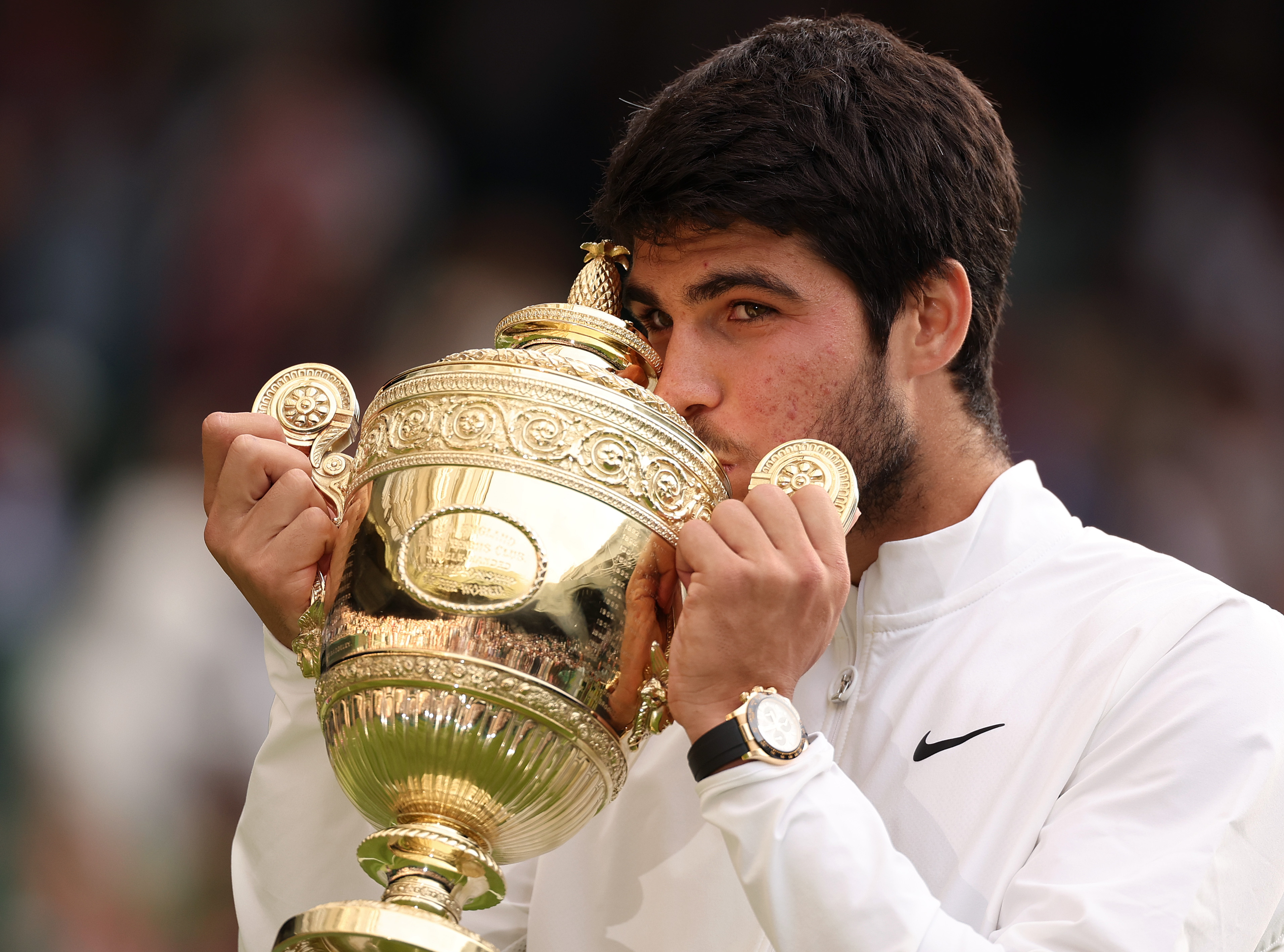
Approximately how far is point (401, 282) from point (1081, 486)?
2.96m

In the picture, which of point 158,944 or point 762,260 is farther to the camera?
point 158,944

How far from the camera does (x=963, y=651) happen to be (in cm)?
190

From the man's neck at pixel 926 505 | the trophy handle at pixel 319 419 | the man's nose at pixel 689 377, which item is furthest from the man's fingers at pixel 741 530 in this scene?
the man's neck at pixel 926 505

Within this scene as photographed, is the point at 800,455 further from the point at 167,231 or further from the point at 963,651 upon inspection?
the point at 167,231

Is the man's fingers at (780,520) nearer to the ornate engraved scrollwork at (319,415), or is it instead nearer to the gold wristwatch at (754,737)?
the gold wristwatch at (754,737)

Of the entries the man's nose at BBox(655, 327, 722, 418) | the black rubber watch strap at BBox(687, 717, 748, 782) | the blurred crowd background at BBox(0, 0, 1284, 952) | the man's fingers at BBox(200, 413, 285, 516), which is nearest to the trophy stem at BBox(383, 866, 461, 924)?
the black rubber watch strap at BBox(687, 717, 748, 782)

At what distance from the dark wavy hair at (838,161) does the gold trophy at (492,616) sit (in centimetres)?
59

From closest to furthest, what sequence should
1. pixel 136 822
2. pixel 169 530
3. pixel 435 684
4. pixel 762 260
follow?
pixel 435 684
pixel 762 260
pixel 136 822
pixel 169 530

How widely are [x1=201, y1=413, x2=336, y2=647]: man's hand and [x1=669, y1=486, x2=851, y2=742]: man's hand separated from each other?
0.54 m

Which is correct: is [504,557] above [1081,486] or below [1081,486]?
below

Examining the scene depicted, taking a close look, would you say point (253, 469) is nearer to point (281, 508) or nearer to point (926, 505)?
point (281, 508)

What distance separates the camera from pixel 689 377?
1819 mm

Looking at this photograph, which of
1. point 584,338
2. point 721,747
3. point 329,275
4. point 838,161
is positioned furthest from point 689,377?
point 329,275

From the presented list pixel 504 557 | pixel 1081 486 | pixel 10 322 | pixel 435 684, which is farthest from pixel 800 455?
pixel 1081 486
